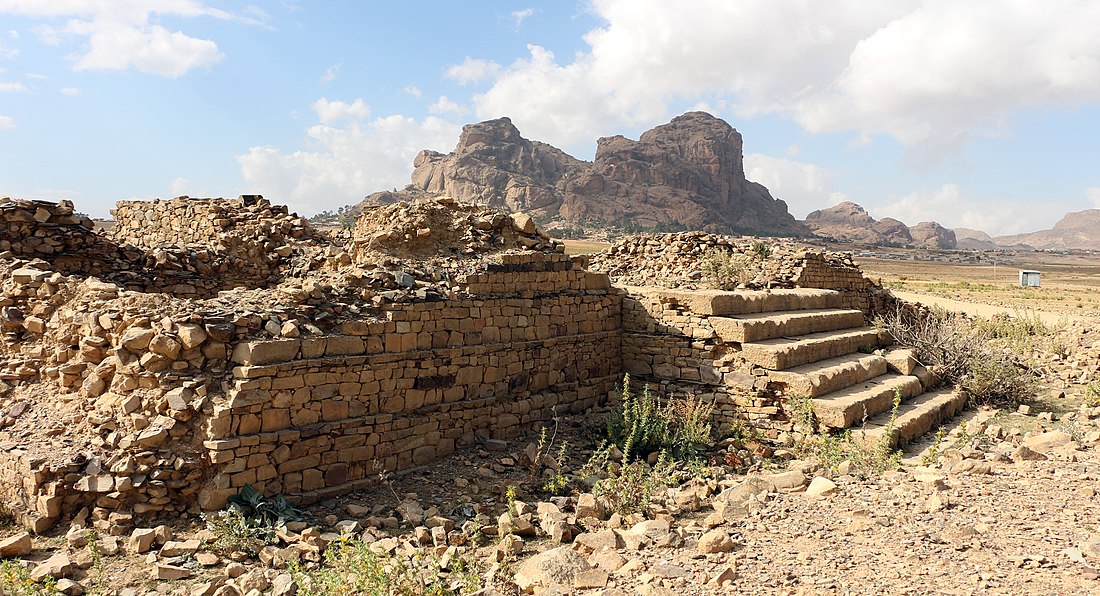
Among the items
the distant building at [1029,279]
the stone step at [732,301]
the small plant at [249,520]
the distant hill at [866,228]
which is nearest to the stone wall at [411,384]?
the small plant at [249,520]

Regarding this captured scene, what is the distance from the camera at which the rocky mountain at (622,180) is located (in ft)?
260

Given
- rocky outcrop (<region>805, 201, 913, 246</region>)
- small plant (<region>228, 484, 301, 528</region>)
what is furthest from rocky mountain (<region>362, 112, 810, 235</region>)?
small plant (<region>228, 484, 301, 528</region>)

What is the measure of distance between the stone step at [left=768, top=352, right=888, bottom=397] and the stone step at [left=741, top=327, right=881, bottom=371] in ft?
0.29

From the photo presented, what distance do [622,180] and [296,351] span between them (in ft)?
290

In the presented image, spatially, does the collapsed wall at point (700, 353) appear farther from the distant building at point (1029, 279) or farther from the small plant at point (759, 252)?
the distant building at point (1029, 279)

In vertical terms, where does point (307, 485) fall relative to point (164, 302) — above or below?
below

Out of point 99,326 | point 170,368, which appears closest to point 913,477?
point 170,368

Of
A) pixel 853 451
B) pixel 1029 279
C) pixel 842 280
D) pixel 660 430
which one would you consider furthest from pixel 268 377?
pixel 1029 279

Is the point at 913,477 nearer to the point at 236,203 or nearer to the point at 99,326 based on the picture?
the point at 99,326

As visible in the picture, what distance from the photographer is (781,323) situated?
8.93m

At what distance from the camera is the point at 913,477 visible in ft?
17.4

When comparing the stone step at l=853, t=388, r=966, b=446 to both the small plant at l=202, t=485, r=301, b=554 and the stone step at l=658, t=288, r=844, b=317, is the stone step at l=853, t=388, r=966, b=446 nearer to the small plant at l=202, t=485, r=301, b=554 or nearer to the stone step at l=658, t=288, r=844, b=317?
the stone step at l=658, t=288, r=844, b=317

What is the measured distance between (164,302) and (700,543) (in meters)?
4.91

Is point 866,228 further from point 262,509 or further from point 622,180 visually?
point 262,509
